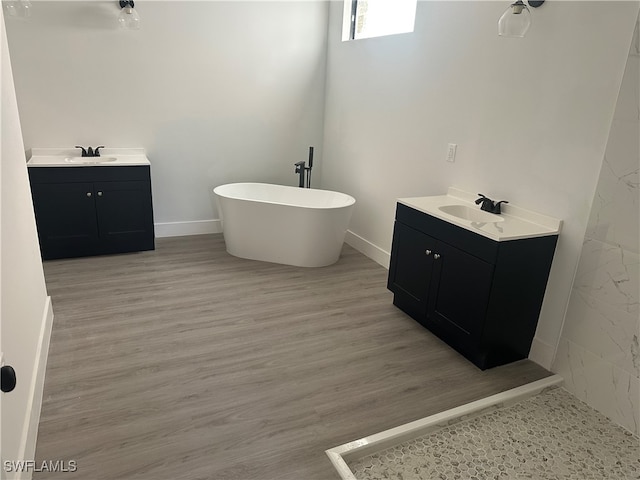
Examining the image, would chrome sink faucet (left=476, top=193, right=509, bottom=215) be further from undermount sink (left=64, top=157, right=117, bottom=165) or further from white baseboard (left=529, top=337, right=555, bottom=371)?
undermount sink (left=64, top=157, right=117, bottom=165)

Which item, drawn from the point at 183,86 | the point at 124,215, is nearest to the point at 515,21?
the point at 183,86

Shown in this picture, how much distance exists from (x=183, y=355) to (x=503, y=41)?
8.70ft

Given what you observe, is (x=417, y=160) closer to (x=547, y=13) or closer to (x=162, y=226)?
(x=547, y=13)

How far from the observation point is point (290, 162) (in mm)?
4902

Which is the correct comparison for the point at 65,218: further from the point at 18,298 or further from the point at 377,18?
the point at 377,18

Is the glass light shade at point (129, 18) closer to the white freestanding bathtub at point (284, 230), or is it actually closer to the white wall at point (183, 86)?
the white wall at point (183, 86)

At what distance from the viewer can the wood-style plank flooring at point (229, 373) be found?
1.90 meters

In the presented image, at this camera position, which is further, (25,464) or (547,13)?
(547,13)

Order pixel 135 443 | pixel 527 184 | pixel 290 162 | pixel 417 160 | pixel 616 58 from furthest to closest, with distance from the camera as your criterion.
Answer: pixel 290 162
pixel 417 160
pixel 527 184
pixel 616 58
pixel 135 443

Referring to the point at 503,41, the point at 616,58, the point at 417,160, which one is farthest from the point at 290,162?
the point at 616,58

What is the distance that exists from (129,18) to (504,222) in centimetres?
342

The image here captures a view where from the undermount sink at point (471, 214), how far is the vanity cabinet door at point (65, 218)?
2.88 meters

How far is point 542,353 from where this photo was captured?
8.61ft

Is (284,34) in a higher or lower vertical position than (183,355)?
higher
